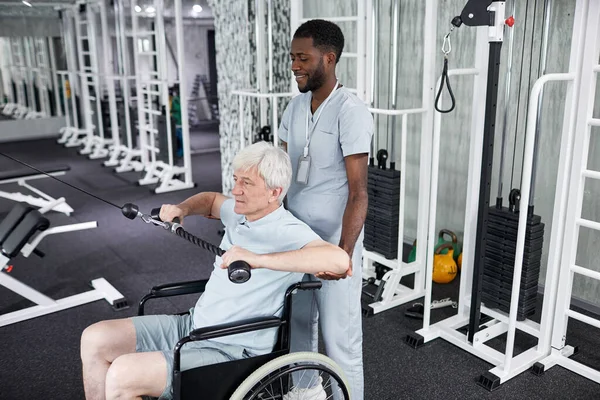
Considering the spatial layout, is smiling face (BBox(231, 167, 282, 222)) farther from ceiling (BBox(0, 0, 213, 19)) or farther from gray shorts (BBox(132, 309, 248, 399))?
ceiling (BBox(0, 0, 213, 19))

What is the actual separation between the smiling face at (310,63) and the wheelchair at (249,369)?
0.65 m

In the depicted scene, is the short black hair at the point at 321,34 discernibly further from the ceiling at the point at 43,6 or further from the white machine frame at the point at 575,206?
the ceiling at the point at 43,6

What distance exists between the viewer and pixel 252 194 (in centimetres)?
166

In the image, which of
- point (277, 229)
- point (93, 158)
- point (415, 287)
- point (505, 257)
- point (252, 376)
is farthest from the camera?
point (93, 158)

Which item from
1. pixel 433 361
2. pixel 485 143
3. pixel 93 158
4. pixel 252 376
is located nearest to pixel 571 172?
pixel 485 143

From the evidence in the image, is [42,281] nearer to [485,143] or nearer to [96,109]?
[485,143]

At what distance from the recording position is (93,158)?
7.40 m

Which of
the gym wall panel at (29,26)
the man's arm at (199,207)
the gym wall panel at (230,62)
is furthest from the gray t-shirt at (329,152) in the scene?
the gym wall panel at (29,26)

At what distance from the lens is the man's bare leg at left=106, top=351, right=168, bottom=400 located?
1.51m

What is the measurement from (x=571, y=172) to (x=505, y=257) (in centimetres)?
48

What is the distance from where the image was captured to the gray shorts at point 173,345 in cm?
158

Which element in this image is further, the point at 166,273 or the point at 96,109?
the point at 96,109

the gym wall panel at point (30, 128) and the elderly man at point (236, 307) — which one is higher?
the elderly man at point (236, 307)

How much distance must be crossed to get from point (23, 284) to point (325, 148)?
2.06 m
